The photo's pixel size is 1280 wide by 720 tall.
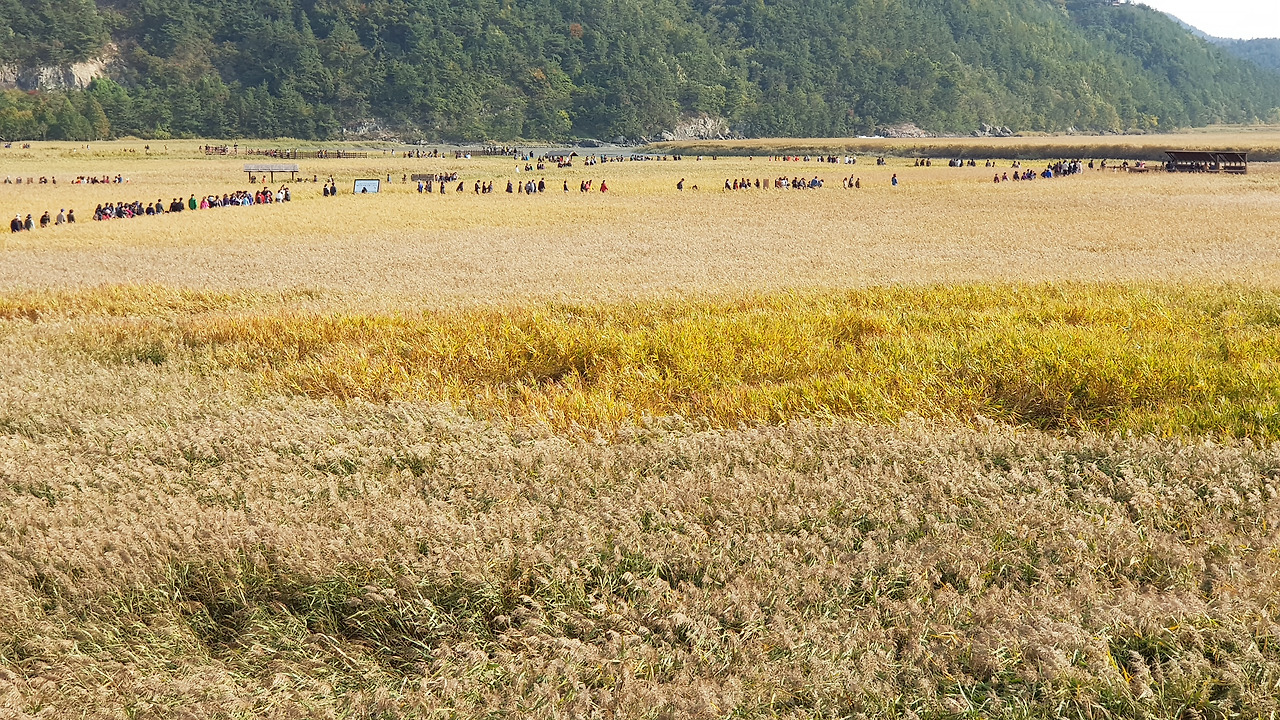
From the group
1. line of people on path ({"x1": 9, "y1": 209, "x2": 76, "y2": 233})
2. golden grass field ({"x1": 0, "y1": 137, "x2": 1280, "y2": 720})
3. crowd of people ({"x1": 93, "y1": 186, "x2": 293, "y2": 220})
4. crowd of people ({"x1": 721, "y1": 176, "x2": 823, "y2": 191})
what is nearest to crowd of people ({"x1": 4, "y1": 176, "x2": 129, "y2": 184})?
crowd of people ({"x1": 93, "y1": 186, "x2": 293, "y2": 220})

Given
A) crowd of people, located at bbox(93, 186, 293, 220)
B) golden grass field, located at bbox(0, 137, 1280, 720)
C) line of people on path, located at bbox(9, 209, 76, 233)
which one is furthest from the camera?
crowd of people, located at bbox(93, 186, 293, 220)

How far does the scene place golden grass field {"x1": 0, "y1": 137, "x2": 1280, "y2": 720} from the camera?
3.66 meters

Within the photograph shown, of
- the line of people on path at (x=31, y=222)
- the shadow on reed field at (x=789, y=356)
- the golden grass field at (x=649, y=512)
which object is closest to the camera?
the golden grass field at (x=649, y=512)

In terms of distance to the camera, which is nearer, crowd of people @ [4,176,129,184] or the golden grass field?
the golden grass field

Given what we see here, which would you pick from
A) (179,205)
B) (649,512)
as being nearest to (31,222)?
(179,205)

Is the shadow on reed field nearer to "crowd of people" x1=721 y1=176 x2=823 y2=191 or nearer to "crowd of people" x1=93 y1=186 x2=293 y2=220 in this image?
"crowd of people" x1=93 y1=186 x2=293 y2=220

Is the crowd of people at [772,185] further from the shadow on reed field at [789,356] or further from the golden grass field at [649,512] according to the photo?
the golden grass field at [649,512]

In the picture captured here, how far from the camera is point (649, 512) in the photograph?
502 centimetres

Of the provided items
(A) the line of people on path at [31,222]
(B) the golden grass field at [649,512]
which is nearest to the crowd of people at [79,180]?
(A) the line of people on path at [31,222]

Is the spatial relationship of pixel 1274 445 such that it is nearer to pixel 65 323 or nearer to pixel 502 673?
pixel 502 673

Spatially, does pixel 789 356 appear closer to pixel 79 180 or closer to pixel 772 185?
pixel 772 185

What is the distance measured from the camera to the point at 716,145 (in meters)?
169

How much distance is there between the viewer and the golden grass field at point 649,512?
366cm

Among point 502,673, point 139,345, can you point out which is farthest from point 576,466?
point 139,345
